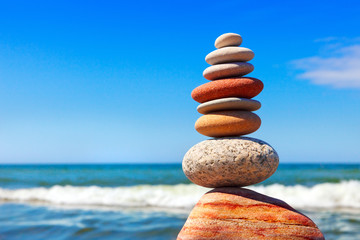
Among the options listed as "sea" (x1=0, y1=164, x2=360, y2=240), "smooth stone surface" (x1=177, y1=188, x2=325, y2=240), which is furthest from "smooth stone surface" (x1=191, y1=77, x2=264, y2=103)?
"sea" (x1=0, y1=164, x2=360, y2=240)

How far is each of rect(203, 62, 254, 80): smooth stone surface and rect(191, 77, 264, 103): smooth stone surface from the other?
13 centimetres

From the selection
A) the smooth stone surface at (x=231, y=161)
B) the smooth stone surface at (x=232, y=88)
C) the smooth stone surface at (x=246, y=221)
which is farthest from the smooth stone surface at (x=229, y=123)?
the smooth stone surface at (x=246, y=221)

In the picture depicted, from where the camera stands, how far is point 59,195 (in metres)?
15.1

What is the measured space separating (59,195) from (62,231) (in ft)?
24.6

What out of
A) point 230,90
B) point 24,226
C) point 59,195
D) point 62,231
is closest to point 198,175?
point 230,90

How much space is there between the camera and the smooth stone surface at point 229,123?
472cm

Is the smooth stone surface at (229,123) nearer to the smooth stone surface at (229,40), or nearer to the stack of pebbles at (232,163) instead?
the stack of pebbles at (232,163)

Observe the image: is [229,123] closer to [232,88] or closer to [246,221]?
[232,88]

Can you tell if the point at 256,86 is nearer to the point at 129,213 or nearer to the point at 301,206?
the point at 129,213

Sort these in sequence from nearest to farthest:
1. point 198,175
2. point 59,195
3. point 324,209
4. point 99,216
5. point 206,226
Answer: point 206,226 → point 198,175 → point 99,216 → point 324,209 → point 59,195

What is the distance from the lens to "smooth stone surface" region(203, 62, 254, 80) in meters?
4.86

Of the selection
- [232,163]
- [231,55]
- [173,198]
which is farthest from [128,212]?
[231,55]

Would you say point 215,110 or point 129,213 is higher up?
point 215,110

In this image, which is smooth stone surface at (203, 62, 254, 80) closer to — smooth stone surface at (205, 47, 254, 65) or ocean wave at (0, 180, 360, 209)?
smooth stone surface at (205, 47, 254, 65)
